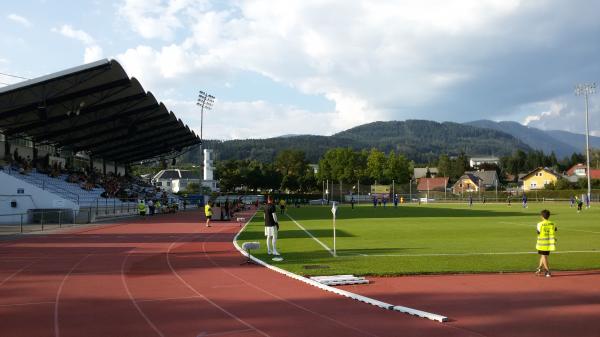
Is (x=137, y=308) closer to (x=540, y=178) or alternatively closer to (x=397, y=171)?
(x=397, y=171)

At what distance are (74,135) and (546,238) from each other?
46970 millimetres

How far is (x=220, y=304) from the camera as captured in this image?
978 cm

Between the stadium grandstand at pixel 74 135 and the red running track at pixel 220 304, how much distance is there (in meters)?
21.3

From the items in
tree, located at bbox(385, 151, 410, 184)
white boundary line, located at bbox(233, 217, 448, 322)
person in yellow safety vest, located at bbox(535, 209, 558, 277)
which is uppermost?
tree, located at bbox(385, 151, 410, 184)

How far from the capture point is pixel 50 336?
7.77m

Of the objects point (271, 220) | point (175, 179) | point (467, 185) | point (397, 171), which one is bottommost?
point (271, 220)

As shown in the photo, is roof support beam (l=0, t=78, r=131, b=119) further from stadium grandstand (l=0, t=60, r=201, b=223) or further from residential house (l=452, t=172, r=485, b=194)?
residential house (l=452, t=172, r=485, b=194)

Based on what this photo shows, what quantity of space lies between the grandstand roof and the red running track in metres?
20.4

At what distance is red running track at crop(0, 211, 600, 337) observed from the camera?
797 cm

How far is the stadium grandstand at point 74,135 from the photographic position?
34.8m

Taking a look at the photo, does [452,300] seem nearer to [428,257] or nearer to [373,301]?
[373,301]

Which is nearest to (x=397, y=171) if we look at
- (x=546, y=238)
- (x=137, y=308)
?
(x=546, y=238)

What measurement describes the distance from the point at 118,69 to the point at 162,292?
2580cm

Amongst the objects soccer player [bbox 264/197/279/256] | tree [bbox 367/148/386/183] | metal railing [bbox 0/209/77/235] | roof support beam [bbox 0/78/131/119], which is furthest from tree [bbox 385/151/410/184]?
soccer player [bbox 264/197/279/256]
